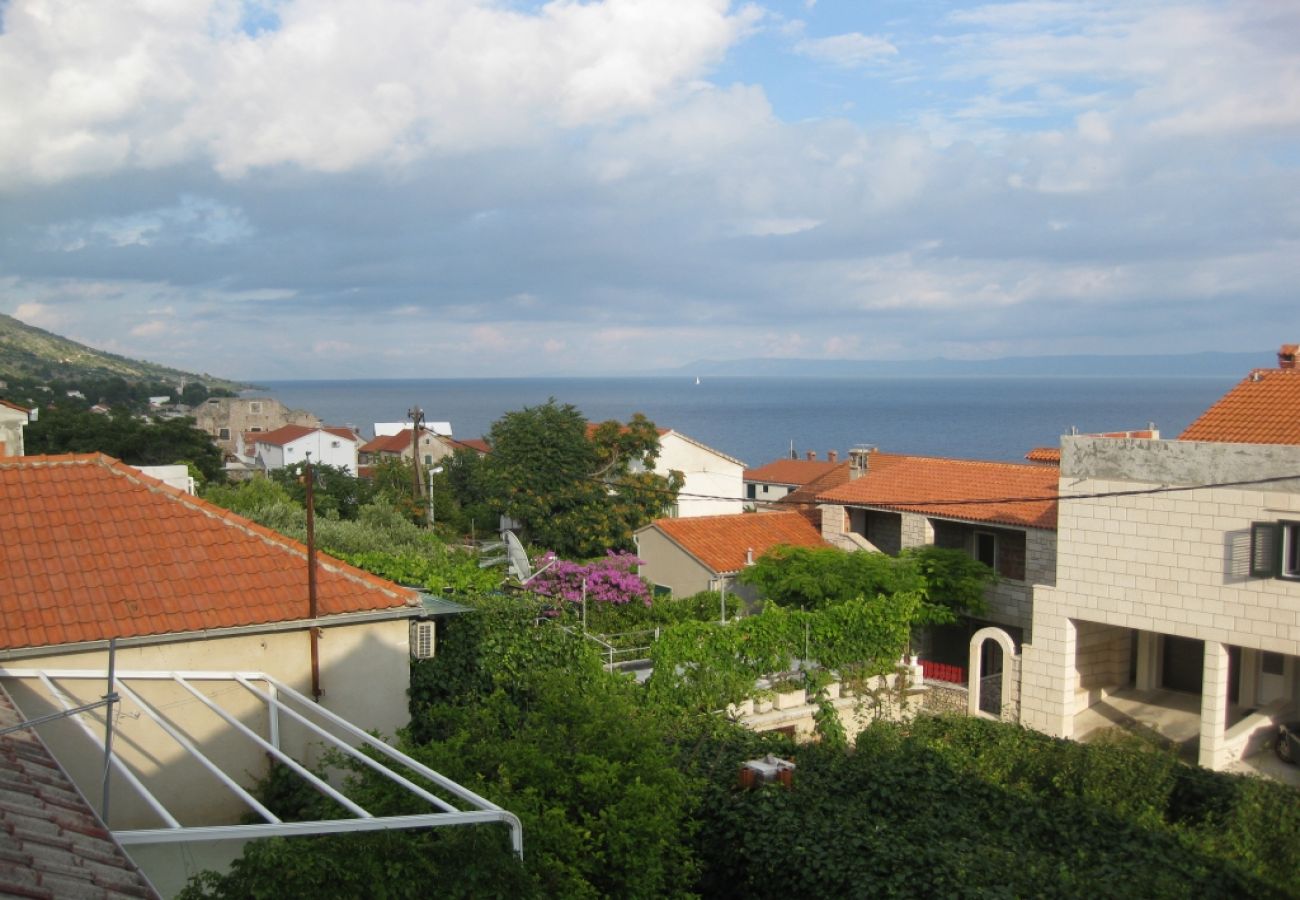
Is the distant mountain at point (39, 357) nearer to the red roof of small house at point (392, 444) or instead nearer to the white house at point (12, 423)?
the red roof of small house at point (392, 444)

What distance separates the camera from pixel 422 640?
13.6 metres

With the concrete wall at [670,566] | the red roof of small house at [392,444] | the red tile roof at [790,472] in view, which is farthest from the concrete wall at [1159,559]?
the red roof of small house at [392,444]

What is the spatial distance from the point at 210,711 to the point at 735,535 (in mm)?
19961

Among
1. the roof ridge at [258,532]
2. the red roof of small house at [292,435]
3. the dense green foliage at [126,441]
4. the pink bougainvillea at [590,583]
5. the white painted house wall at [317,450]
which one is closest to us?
the roof ridge at [258,532]

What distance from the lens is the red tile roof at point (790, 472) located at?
64.2 m

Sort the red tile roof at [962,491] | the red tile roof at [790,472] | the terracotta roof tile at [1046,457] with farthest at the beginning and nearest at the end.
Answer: the red tile roof at [790,472], the terracotta roof tile at [1046,457], the red tile roof at [962,491]

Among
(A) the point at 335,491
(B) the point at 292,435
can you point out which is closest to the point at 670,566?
(A) the point at 335,491

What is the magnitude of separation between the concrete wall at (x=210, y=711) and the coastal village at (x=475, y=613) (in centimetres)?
2

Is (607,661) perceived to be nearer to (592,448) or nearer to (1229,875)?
(1229,875)

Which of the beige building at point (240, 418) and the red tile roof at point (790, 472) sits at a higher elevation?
the beige building at point (240, 418)

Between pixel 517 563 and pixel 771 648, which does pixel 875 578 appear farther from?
pixel 517 563

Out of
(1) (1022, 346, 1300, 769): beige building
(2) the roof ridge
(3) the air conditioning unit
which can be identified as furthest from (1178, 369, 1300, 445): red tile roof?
(2) the roof ridge

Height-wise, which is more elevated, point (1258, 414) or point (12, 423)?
point (1258, 414)

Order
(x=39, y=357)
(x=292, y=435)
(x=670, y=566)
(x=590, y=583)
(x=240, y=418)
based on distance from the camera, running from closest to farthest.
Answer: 1. (x=590, y=583)
2. (x=670, y=566)
3. (x=292, y=435)
4. (x=240, y=418)
5. (x=39, y=357)
